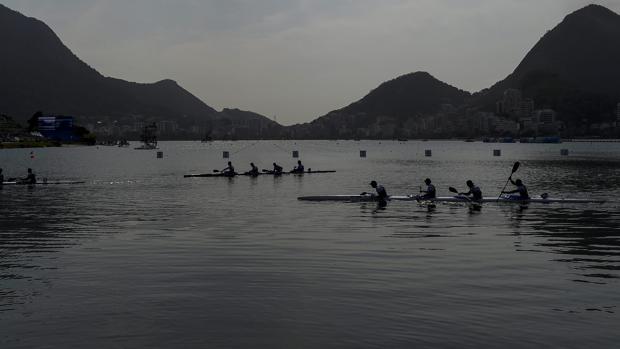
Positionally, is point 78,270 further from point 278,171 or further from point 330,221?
point 278,171

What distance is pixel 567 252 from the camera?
24219mm

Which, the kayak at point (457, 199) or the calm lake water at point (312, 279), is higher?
the kayak at point (457, 199)

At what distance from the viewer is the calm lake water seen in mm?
13977

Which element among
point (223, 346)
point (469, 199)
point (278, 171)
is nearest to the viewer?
point (223, 346)

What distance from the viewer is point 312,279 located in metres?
19.3

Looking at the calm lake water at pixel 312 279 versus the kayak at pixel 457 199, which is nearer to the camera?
the calm lake water at pixel 312 279

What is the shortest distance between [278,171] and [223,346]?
202 ft

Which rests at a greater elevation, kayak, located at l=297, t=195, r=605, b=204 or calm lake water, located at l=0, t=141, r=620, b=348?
kayak, located at l=297, t=195, r=605, b=204

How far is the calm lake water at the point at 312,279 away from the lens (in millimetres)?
13977

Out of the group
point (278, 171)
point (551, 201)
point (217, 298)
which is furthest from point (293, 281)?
point (278, 171)

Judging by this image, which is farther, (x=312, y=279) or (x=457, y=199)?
(x=457, y=199)

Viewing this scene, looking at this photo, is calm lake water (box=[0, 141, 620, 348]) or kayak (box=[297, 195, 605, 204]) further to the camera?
kayak (box=[297, 195, 605, 204])

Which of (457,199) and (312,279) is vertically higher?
(457,199)

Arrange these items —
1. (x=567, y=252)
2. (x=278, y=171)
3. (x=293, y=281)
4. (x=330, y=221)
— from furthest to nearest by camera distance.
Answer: (x=278, y=171) < (x=330, y=221) < (x=567, y=252) < (x=293, y=281)
